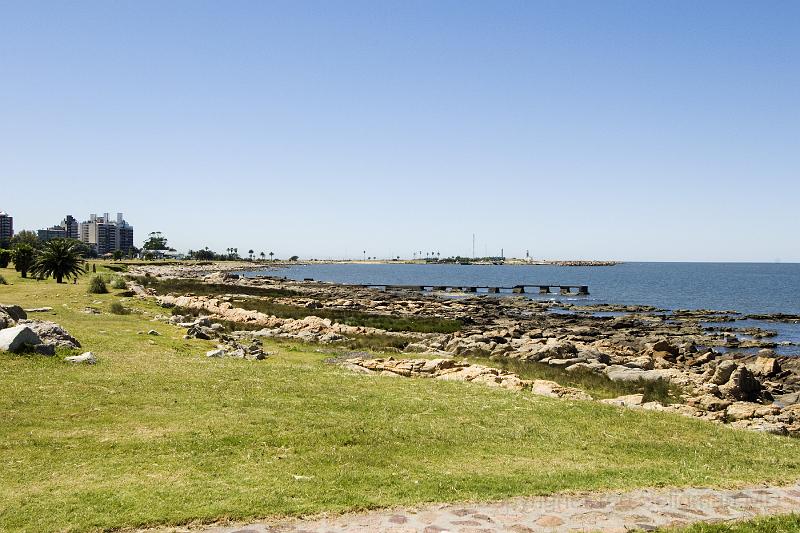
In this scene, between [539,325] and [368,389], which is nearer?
[368,389]

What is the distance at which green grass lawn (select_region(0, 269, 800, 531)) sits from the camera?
10.5 metres

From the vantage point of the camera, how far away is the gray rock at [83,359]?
845 inches

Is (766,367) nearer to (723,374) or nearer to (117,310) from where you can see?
(723,374)

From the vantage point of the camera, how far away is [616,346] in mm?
50125

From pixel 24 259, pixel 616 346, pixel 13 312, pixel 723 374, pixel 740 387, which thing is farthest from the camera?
pixel 24 259

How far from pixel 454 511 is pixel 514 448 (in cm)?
475

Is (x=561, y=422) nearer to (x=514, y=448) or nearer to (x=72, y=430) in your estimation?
(x=514, y=448)

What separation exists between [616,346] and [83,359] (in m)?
41.3

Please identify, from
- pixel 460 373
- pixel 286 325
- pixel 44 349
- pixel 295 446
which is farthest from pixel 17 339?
pixel 286 325

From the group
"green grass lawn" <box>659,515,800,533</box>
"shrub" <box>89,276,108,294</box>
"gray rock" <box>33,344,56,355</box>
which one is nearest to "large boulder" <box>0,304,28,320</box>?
"gray rock" <box>33,344,56,355</box>

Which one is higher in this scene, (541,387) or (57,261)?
(57,261)

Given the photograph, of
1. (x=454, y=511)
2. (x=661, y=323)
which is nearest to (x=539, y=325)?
(x=661, y=323)

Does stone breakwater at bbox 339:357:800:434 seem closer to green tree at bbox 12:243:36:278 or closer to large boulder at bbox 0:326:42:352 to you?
large boulder at bbox 0:326:42:352

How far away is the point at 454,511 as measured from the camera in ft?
33.5
